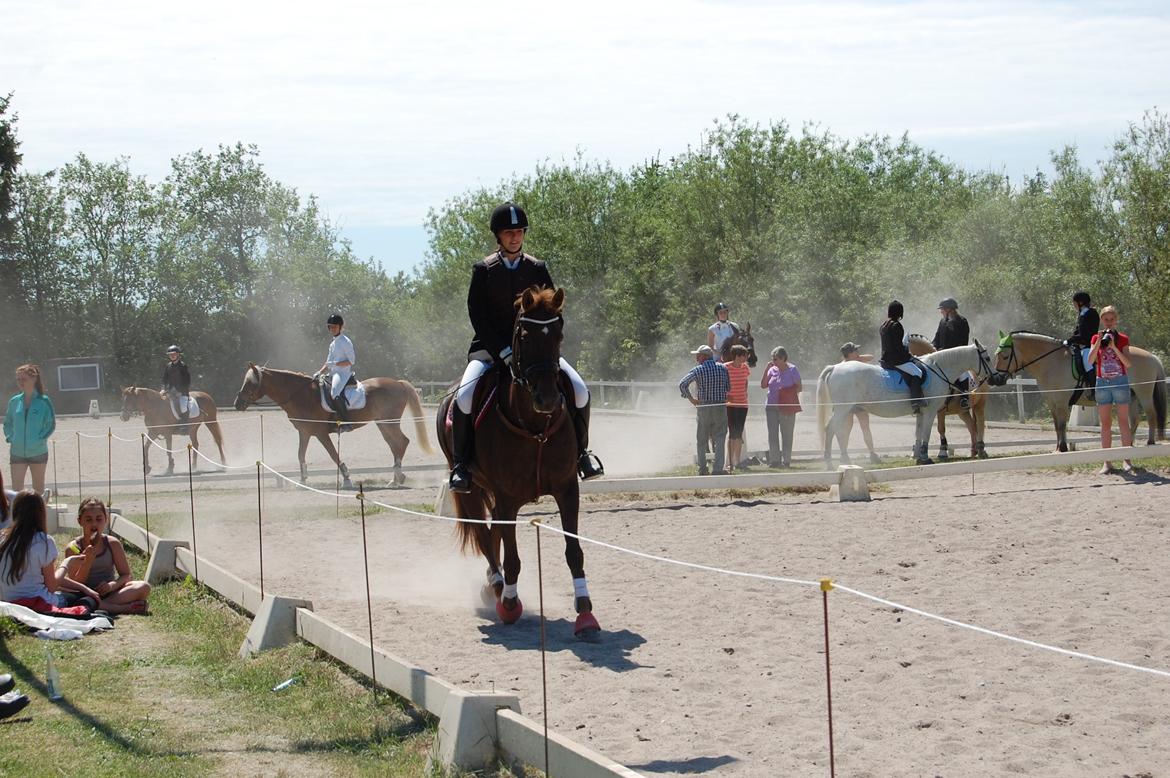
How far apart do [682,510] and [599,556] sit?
3080 mm

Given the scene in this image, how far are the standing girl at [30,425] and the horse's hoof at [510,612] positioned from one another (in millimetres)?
8738

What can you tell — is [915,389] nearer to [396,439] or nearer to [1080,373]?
[1080,373]

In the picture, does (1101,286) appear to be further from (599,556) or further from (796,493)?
(599,556)

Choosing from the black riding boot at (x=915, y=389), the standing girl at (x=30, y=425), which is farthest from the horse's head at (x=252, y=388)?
the black riding boot at (x=915, y=389)

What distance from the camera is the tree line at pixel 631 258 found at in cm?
3338

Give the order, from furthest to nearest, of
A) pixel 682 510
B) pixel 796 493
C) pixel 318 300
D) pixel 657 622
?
1. pixel 318 300
2. pixel 796 493
3. pixel 682 510
4. pixel 657 622

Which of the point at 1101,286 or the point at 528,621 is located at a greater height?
the point at 1101,286

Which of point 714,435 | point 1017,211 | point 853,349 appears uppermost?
point 1017,211

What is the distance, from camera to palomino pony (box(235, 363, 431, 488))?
20031 millimetres

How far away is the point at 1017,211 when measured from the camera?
3469cm

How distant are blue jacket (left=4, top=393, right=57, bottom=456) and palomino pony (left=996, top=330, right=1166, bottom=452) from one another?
13.3m

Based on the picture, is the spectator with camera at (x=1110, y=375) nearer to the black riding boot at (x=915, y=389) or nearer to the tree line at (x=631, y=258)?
the black riding boot at (x=915, y=389)

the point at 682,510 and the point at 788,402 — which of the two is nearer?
the point at 682,510

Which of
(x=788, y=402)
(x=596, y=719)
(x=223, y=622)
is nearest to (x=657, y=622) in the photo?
(x=596, y=719)
